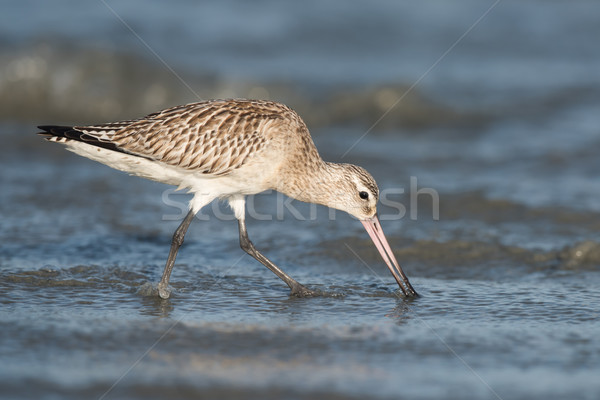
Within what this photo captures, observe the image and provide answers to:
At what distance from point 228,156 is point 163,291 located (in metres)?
1.59

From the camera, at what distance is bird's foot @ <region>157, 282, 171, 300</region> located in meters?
7.98

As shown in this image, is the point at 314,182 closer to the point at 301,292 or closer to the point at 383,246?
the point at 383,246

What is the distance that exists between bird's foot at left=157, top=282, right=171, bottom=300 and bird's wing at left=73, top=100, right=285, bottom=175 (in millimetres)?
1303

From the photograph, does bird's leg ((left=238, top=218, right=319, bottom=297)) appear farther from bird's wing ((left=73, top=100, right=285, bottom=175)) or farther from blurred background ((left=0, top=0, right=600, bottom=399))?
bird's wing ((left=73, top=100, right=285, bottom=175))

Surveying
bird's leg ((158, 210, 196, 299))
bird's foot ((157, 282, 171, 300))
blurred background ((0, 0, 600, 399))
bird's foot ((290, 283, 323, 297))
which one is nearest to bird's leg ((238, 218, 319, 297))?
bird's foot ((290, 283, 323, 297))

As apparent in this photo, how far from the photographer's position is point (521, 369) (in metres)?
6.22

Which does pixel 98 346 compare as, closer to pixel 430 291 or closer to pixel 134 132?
pixel 134 132

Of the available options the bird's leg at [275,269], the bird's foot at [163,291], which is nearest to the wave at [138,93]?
the bird's leg at [275,269]

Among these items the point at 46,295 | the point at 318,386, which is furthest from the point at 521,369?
the point at 46,295

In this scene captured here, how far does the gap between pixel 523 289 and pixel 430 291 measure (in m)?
1.01

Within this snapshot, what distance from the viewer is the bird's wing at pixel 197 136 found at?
8.33 m

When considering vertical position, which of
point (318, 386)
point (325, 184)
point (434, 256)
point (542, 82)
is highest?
point (542, 82)

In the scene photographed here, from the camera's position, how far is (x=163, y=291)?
802cm

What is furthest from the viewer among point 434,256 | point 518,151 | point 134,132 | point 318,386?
point 518,151
